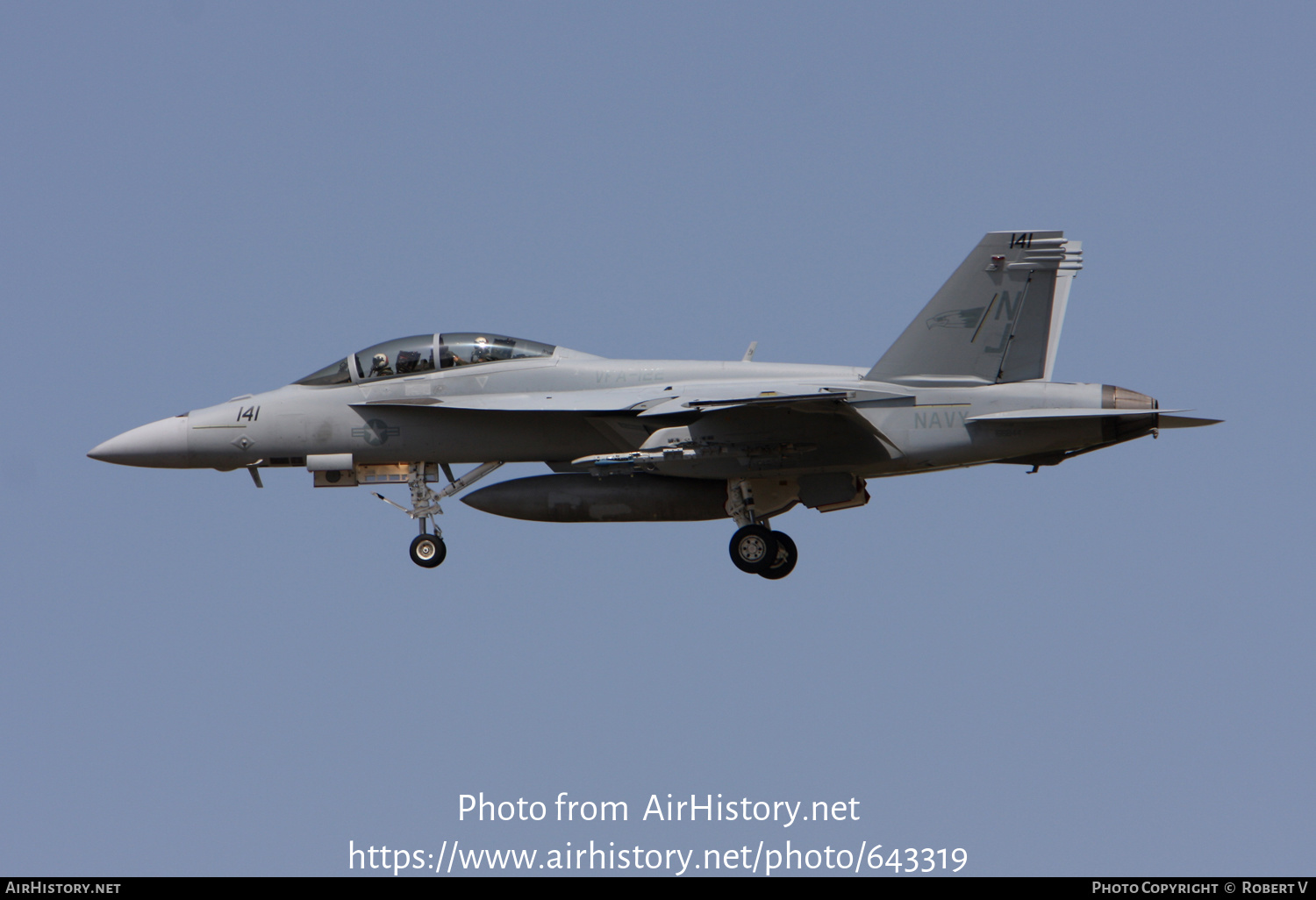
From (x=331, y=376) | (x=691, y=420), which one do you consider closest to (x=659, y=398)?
(x=691, y=420)

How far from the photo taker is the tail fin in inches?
784

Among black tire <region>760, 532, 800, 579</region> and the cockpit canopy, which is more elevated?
the cockpit canopy

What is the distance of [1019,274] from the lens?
19922mm

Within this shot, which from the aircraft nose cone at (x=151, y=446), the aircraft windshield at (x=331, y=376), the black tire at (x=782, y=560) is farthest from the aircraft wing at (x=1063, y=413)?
the aircraft nose cone at (x=151, y=446)

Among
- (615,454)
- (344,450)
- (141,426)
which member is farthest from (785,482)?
(141,426)

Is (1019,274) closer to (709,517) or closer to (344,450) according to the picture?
(709,517)

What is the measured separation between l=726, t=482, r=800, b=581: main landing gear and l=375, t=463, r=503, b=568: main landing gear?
10.3ft

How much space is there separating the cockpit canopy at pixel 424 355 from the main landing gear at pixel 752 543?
9.92 feet

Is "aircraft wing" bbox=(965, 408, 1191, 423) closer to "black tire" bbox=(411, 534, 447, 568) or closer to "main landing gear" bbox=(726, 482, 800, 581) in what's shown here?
"main landing gear" bbox=(726, 482, 800, 581)

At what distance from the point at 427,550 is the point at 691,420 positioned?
3.99 m

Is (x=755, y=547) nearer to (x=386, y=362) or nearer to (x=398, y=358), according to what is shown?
(x=398, y=358)

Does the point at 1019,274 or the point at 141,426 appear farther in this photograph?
the point at 141,426

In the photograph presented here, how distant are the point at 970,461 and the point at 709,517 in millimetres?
3423

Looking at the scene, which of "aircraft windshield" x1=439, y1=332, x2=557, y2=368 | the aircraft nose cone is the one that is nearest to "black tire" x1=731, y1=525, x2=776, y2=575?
"aircraft windshield" x1=439, y1=332, x2=557, y2=368
